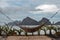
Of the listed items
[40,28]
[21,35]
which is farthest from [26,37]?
[40,28]

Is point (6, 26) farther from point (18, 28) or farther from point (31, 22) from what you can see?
point (31, 22)

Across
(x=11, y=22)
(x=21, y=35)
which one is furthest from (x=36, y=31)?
(x=11, y=22)

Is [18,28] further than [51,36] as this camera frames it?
Yes

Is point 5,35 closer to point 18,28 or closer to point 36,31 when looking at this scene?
point 18,28

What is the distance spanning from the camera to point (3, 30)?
19.1 ft

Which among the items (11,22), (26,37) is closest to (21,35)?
(26,37)

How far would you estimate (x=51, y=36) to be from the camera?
556 centimetres

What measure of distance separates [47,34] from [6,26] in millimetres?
1439

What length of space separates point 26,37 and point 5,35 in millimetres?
722

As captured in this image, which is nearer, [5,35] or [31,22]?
[5,35]

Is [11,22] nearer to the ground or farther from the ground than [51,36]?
farther from the ground

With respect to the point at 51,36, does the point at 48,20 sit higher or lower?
higher

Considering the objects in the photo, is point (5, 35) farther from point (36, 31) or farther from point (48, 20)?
point (48, 20)

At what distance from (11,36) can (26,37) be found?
1.66 ft
